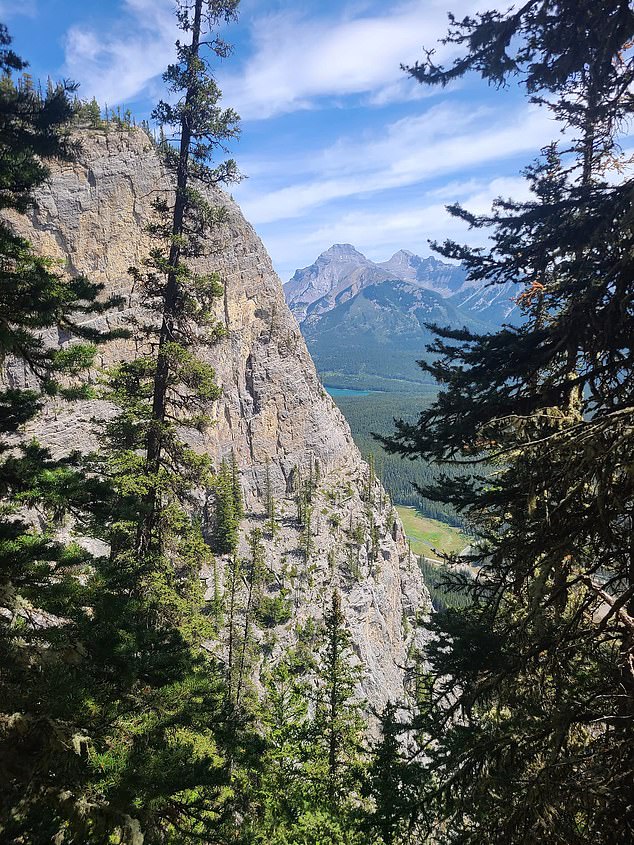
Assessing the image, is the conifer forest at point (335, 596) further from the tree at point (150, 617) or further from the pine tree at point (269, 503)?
the pine tree at point (269, 503)

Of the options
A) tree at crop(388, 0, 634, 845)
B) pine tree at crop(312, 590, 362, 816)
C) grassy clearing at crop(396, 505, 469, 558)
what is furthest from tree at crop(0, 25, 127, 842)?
grassy clearing at crop(396, 505, 469, 558)

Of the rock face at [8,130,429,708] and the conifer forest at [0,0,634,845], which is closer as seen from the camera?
the conifer forest at [0,0,634,845]

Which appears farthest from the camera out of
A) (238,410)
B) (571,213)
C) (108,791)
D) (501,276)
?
(238,410)

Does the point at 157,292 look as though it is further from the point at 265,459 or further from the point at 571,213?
the point at 265,459

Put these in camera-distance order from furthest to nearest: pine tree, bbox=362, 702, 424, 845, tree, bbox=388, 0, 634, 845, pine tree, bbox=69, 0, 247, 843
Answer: pine tree, bbox=362, 702, 424, 845 < pine tree, bbox=69, 0, 247, 843 < tree, bbox=388, 0, 634, 845

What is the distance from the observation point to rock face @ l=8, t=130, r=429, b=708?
55.8m

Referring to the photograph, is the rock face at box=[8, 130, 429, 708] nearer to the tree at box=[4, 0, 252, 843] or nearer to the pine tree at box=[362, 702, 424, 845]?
the tree at box=[4, 0, 252, 843]

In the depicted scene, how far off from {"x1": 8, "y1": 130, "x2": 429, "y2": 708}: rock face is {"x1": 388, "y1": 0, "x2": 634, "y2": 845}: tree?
50.2 metres

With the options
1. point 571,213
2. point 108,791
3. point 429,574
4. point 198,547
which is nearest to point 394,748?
point 198,547

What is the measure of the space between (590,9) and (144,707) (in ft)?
38.4

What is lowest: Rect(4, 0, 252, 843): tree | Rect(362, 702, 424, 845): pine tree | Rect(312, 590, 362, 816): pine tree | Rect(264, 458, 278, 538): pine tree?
Rect(264, 458, 278, 538): pine tree

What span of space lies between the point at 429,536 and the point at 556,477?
17876 centimetres

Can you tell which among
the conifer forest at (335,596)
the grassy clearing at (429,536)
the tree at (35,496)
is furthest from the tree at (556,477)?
the grassy clearing at (429,536)

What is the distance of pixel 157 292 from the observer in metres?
10.8
